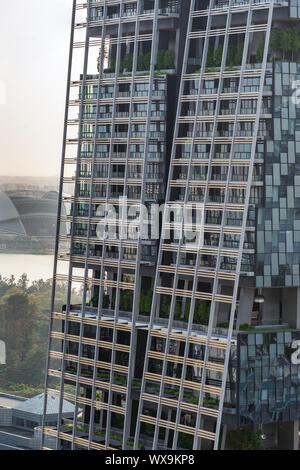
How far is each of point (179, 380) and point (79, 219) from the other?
10.3 metres

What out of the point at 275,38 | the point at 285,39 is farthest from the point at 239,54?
the point at 285,39

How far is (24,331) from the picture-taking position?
81750 mm

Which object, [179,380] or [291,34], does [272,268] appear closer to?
[179,380]

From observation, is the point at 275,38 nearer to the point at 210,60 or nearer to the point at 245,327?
the point at 210,60

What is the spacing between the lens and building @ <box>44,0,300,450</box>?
44.2 metres

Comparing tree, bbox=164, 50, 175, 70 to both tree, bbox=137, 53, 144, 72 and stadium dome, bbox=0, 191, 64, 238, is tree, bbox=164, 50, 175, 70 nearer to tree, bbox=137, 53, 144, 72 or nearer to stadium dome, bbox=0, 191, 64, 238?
tree, bbox=137, 53, 144, 72

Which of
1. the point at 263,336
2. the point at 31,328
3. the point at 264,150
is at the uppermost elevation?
the point at 264,150

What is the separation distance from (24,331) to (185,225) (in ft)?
128

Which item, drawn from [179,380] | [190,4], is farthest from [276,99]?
[179,380]

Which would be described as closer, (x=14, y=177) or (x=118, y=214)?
(x=118, y=214)

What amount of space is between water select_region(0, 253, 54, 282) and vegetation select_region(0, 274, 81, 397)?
687mm

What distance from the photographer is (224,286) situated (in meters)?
47.4

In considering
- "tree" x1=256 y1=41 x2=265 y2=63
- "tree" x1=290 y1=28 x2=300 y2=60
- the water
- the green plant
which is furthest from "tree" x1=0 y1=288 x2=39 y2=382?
"tree" x1=256 y1=41 x2=265 y2=63

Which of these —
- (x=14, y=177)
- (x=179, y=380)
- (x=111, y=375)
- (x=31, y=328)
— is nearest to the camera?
(x=179, y=380)
